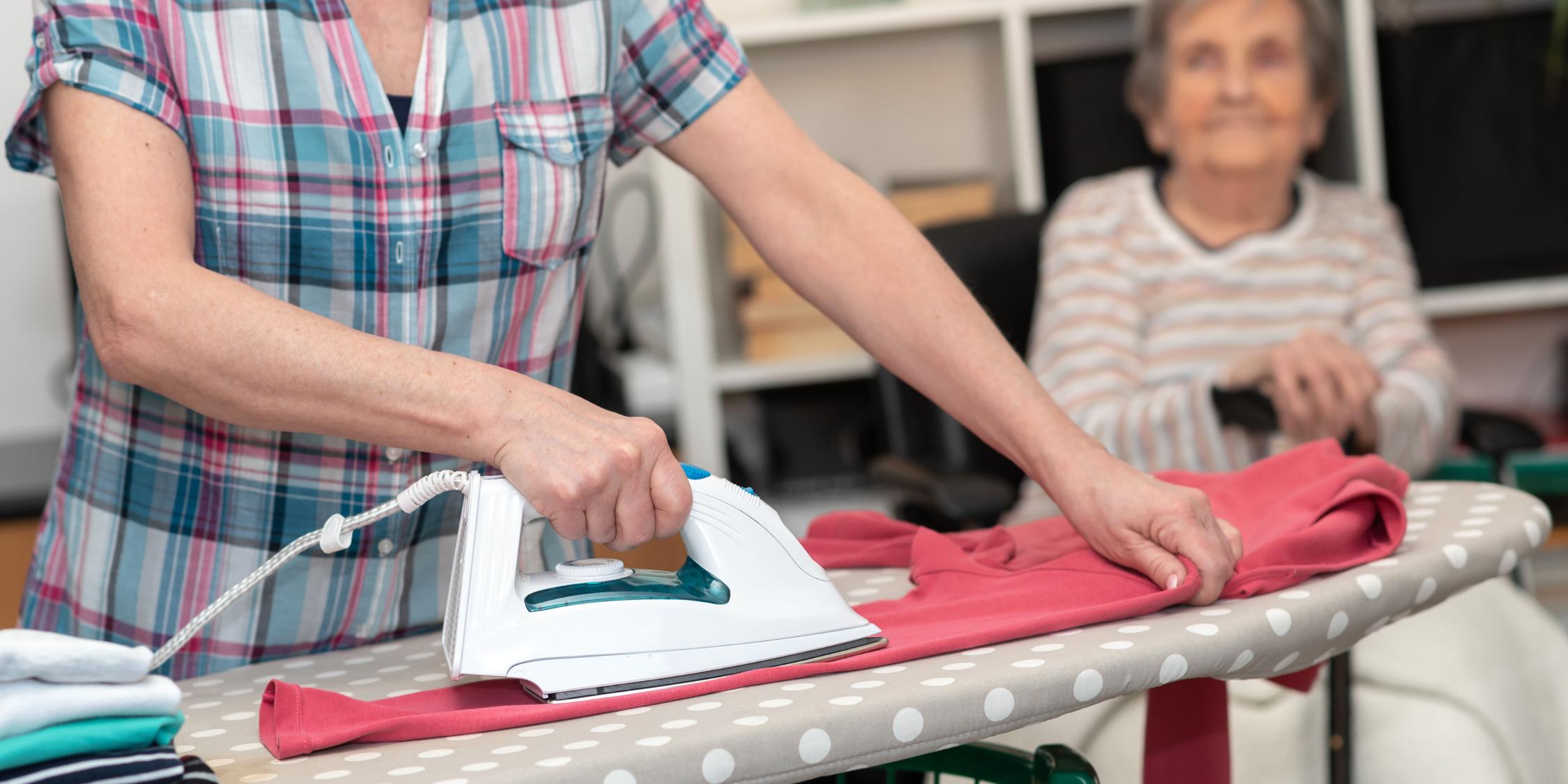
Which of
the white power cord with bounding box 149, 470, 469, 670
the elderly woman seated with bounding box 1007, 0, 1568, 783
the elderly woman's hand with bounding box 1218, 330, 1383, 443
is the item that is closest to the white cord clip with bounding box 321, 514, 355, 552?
the white power cord with bounding box 149, 470, 469, 670

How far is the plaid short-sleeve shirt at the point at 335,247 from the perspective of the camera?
0.92 metres

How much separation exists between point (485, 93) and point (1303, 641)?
0.62 metres

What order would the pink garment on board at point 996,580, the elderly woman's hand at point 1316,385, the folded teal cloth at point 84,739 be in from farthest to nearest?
1. the elderly woman's hand at point 1316,385
2. the pink garment on board at point 996,580
3. the folded teal cloth at point 84,739

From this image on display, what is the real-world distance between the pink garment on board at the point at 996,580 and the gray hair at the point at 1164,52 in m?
1.12

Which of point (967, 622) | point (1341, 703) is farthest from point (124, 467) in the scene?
point (1341, 703)

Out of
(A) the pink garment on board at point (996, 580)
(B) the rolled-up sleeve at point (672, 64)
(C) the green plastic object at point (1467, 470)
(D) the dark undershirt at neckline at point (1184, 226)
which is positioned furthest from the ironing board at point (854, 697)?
(C) the green plastic object at point (1467, 470)

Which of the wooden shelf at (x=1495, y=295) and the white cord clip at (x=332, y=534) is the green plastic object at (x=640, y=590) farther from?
the wooden shelf at (x=1495, y=295)

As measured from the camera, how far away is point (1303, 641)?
31.6 inches

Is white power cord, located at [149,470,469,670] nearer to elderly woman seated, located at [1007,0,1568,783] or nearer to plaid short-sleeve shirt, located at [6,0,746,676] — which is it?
plaid short-sleeve shirt, located at [6,0,746,676]

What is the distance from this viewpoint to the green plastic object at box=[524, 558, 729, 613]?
744 mm

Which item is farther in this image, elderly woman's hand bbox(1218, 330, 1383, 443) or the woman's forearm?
elderly woman's hand bbox(1218, 330, 1383, 443)

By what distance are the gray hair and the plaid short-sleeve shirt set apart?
113 cm

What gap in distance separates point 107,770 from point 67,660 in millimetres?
49

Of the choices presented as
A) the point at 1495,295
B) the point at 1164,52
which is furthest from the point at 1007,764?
the point at 1495,295
